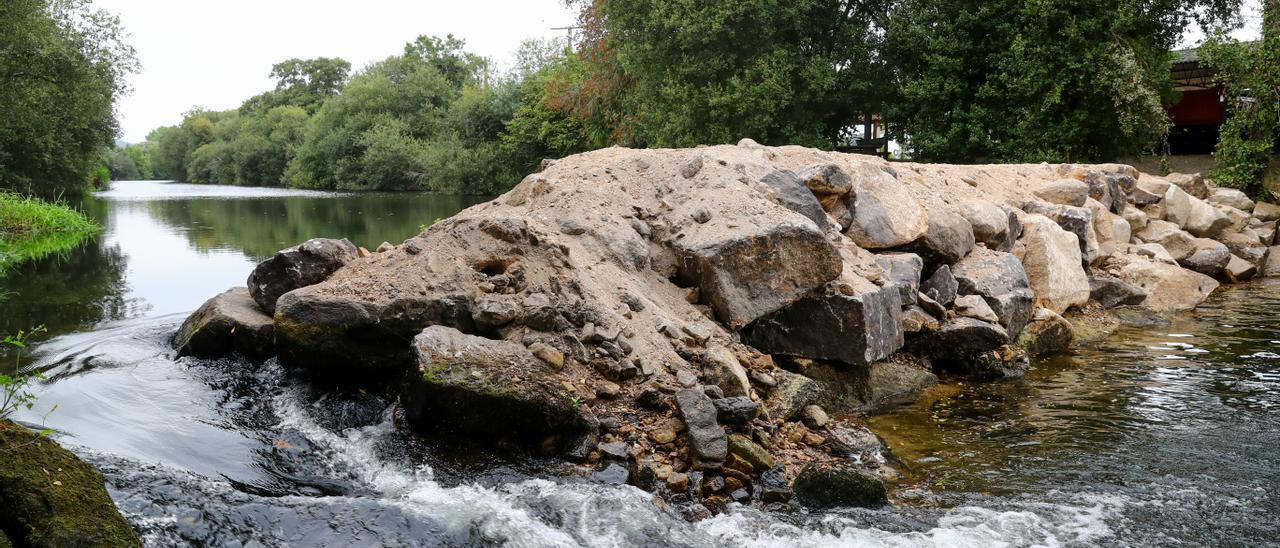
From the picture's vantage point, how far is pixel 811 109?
103 ft

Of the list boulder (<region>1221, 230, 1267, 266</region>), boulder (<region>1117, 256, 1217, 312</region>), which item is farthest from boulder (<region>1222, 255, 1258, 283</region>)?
boulder (<region>1117, 256, 1217, 312</region>)

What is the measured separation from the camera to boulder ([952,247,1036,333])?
1095 centimetres

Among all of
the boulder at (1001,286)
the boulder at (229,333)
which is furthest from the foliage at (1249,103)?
the boulder at (229,333)

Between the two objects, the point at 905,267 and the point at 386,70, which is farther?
the point at 386,70

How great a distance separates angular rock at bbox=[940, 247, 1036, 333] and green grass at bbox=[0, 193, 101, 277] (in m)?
19.5

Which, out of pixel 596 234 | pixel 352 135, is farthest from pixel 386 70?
pixel 596 234

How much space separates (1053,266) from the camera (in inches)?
505

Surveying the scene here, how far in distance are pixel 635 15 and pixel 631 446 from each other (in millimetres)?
26261

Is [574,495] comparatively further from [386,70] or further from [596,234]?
[386,70]

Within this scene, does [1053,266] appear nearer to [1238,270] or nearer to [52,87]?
[1238,270]

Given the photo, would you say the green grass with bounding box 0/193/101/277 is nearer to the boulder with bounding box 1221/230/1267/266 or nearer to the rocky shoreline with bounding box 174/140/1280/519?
the rocky shoreline with bounding box 174/140/1280/519

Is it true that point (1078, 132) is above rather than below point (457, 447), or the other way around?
above

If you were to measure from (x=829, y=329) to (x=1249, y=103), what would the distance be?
21.8 m

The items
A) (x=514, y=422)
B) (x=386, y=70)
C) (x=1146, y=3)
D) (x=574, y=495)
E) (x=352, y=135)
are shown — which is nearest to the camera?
(x=574, y=495)
